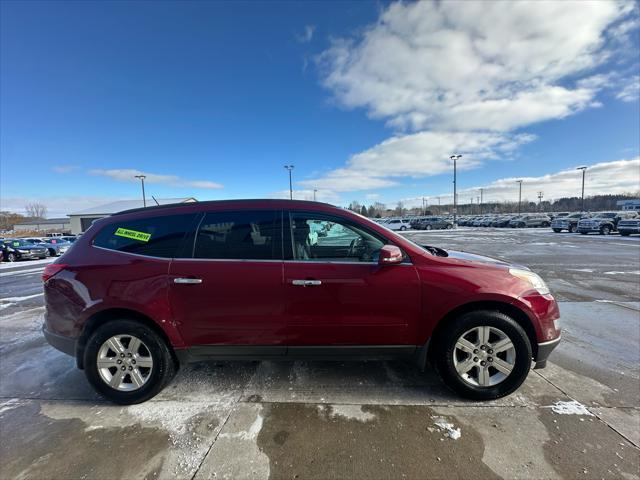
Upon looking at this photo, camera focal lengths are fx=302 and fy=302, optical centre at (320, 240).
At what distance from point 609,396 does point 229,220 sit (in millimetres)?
3976

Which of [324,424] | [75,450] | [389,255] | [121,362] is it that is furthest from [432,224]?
[75,450]

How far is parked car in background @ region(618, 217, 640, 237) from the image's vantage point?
22.7m

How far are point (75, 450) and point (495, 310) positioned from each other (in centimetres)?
367

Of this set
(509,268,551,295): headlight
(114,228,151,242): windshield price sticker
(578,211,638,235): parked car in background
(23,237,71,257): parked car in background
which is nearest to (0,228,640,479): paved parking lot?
(509,268,551,295): headlight

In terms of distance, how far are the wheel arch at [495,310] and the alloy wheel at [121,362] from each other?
2.72 meters

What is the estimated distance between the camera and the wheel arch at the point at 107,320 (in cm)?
288

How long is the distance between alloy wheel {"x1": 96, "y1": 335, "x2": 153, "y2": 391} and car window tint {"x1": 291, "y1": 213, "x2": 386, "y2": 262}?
1760 mm

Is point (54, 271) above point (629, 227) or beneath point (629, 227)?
above

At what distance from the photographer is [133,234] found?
9.85 ft

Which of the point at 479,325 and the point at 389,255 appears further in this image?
the point at 479,325

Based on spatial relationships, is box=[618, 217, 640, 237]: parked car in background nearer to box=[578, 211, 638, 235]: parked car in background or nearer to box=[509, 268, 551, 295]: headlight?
box=[578, 211, 638, 235]: parked car in background

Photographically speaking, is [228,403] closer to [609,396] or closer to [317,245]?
[317,245]

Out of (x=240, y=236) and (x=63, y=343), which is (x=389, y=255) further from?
(x=63, y=343)

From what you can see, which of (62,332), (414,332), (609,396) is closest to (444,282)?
(414,332)
